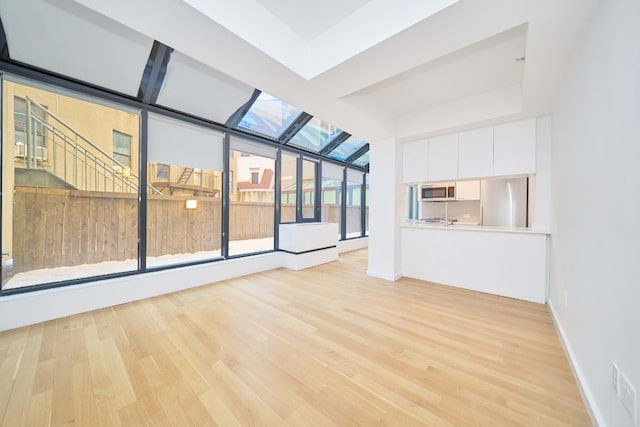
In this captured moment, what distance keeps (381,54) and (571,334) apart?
2696 millimetres

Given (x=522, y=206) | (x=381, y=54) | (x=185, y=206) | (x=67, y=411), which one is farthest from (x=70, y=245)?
(x=522, y=206)

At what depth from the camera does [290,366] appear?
1688mm

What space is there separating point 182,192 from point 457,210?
18.3 feet

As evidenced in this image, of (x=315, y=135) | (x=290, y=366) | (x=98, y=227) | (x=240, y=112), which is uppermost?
(x=315, y=135)

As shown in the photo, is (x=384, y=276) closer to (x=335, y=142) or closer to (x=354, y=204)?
(x=335, y=142)

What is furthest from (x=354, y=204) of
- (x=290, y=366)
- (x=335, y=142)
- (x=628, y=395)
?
(x=628, y=395)

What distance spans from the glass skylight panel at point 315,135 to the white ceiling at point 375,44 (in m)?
1.60

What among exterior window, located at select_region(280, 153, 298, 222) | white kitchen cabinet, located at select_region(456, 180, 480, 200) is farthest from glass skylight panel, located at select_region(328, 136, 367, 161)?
white kitchen cabinet, located at select_region(456, 180, 480, 200)

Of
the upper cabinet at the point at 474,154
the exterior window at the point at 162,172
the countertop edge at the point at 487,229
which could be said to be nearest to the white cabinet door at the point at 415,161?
the upper cabinet at the point at 474,154

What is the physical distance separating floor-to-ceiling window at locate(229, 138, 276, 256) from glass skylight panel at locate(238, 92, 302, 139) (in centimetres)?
27

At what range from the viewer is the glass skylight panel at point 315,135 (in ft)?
15.0

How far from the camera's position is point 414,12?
1.55m

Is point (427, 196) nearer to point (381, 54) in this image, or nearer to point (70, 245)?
point (381, 54)

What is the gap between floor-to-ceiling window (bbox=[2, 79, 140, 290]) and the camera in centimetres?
229
